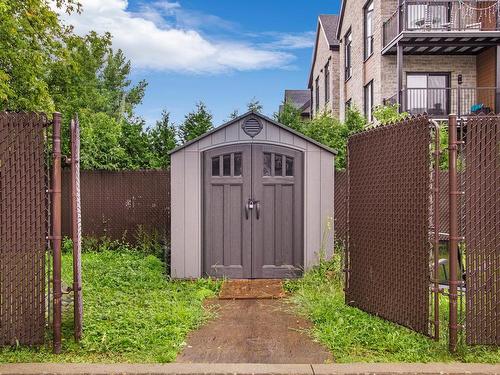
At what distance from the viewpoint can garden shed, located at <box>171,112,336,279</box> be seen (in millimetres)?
8359

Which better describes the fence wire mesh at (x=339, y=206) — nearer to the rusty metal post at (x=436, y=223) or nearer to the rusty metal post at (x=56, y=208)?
the rusty metal post at (x=436, y=223)

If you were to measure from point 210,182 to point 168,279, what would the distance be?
1.73 meters

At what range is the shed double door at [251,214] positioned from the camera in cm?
839

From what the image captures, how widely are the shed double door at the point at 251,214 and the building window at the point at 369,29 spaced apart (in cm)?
1221

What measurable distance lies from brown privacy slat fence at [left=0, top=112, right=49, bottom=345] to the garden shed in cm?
365

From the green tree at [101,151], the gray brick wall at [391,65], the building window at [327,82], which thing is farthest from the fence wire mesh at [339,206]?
the building window at [327,82]

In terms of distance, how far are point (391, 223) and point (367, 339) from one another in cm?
121

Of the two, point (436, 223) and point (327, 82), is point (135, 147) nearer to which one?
point (436, 223)

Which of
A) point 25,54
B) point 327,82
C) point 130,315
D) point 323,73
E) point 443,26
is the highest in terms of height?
point 323,73

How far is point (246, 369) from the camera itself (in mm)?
4391

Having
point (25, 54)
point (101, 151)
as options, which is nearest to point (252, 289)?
point (101, 151)

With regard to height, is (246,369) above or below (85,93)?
below

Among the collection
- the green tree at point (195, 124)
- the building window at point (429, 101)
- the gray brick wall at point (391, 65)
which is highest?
the gray brick wall at point (391, 65)

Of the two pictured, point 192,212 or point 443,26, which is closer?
point 192,212
